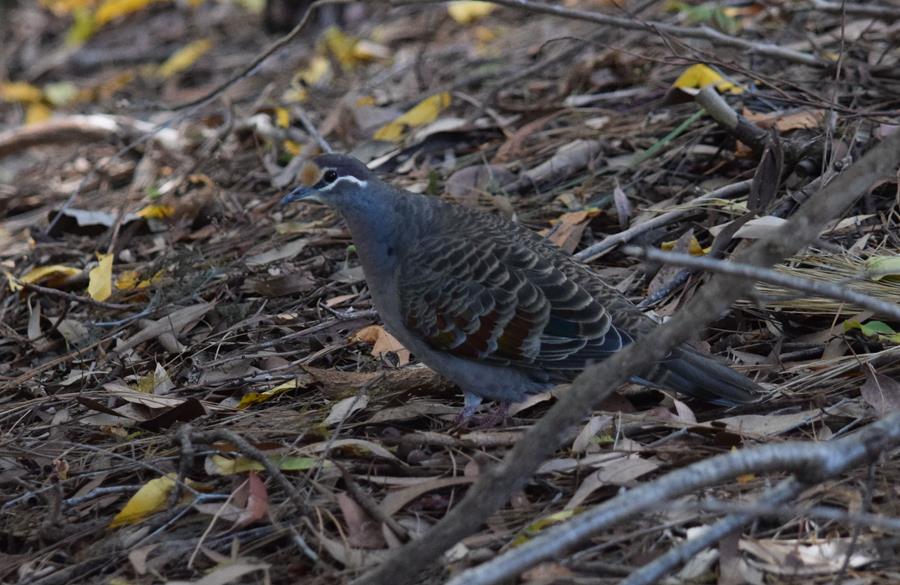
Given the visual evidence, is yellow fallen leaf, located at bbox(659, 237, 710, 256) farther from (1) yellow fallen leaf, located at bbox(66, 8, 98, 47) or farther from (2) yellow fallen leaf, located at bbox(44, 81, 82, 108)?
(1) yellow fallen leaf, located at bbox(66, 8, 98, 47)

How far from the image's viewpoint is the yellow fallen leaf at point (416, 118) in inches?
259

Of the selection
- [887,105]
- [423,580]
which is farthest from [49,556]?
[887,105]

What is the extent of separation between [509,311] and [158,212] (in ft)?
9.33

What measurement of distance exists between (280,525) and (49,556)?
2.28 ft

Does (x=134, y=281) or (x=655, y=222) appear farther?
(x=134, y=281)

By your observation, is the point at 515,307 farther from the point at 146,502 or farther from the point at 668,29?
the point at 668,29

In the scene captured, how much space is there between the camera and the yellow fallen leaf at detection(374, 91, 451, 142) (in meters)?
6.59

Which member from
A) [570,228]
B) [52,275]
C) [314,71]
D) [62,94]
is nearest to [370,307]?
[570,228]

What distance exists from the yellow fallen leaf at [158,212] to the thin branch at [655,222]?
7.91ft

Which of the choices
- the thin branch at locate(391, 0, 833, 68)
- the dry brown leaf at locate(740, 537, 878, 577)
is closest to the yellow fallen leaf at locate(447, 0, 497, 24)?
the thin branch at locate(391, 0, 833, 68)

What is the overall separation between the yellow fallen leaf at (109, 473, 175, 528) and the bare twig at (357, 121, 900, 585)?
1011 millimetres

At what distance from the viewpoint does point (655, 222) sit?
4969 millimetres

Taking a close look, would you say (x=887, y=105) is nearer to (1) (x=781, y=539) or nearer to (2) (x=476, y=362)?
(2) (x=476, y=362)

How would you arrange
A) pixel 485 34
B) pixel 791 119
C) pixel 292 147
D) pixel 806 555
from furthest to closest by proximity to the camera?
pixel 485 34 → pixel 292 147 → pixel 791 119 → pixel 806 555
